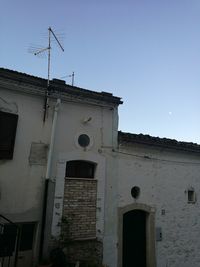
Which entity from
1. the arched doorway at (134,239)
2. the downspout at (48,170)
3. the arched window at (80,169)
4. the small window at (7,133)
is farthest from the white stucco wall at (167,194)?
the small window at (7,133)


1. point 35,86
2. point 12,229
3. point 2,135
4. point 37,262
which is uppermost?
point 35,86

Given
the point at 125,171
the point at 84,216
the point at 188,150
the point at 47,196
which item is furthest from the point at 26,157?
the point at 188,150

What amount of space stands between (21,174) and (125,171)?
3.57m

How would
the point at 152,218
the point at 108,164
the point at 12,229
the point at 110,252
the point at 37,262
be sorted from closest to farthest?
the point at 12,229 < the point at 37,262 < the point at 110,252 < the point at 108,164 < the point at 152,218

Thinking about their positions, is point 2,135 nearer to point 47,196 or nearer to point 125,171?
point 47,196

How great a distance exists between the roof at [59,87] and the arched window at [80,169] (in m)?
2.15

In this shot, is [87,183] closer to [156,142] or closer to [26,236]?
[26,236]

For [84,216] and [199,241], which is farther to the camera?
[199,241]

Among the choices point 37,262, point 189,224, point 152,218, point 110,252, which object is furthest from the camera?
point 189,224

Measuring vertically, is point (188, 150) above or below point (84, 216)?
above

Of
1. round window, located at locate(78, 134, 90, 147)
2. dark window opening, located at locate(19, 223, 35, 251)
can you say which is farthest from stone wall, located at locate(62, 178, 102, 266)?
round window, located at locate(78, 134, 90, 147)

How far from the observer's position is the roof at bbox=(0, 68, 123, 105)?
23.4ft

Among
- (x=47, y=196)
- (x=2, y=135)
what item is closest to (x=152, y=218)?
(x=47, y=196)

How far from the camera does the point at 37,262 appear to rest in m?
6.79
